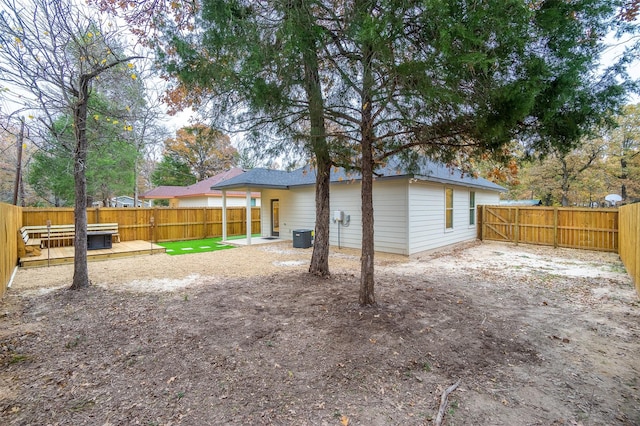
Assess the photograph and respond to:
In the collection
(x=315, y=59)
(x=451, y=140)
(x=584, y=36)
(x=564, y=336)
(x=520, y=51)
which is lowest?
(x=564, y=336)

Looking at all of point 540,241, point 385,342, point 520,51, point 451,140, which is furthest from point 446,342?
point 540,241

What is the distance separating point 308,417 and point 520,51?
12.5 feet

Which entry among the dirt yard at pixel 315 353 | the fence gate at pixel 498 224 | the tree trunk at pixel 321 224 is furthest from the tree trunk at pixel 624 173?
the tree trunk at pixel 321 224

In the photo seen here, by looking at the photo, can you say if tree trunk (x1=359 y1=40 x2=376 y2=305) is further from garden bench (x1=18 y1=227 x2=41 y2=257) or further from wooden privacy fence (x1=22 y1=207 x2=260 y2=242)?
garden bench (x1=18 y1=227 x2=41 y2=257)

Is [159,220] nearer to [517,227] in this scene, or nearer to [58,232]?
[58,232]

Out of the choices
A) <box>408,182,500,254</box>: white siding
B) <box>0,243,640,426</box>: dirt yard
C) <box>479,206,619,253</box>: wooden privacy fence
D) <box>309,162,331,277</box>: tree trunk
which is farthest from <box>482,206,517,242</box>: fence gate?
<box>309,162,331,277</box>: tree trunk

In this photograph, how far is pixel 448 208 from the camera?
11.7 metres

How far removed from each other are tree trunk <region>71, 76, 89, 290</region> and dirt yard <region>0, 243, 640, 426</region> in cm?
40

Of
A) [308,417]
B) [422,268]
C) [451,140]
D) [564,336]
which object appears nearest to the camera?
[308,417]

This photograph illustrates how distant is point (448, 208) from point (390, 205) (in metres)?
3.33

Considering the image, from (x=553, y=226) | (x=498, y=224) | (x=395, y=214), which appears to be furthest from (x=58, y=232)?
(x=553, y=226)

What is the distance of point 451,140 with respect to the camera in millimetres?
4297

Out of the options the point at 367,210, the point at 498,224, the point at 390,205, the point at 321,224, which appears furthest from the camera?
the point at 498,224

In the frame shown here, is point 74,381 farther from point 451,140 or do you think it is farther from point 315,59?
point 451,140
